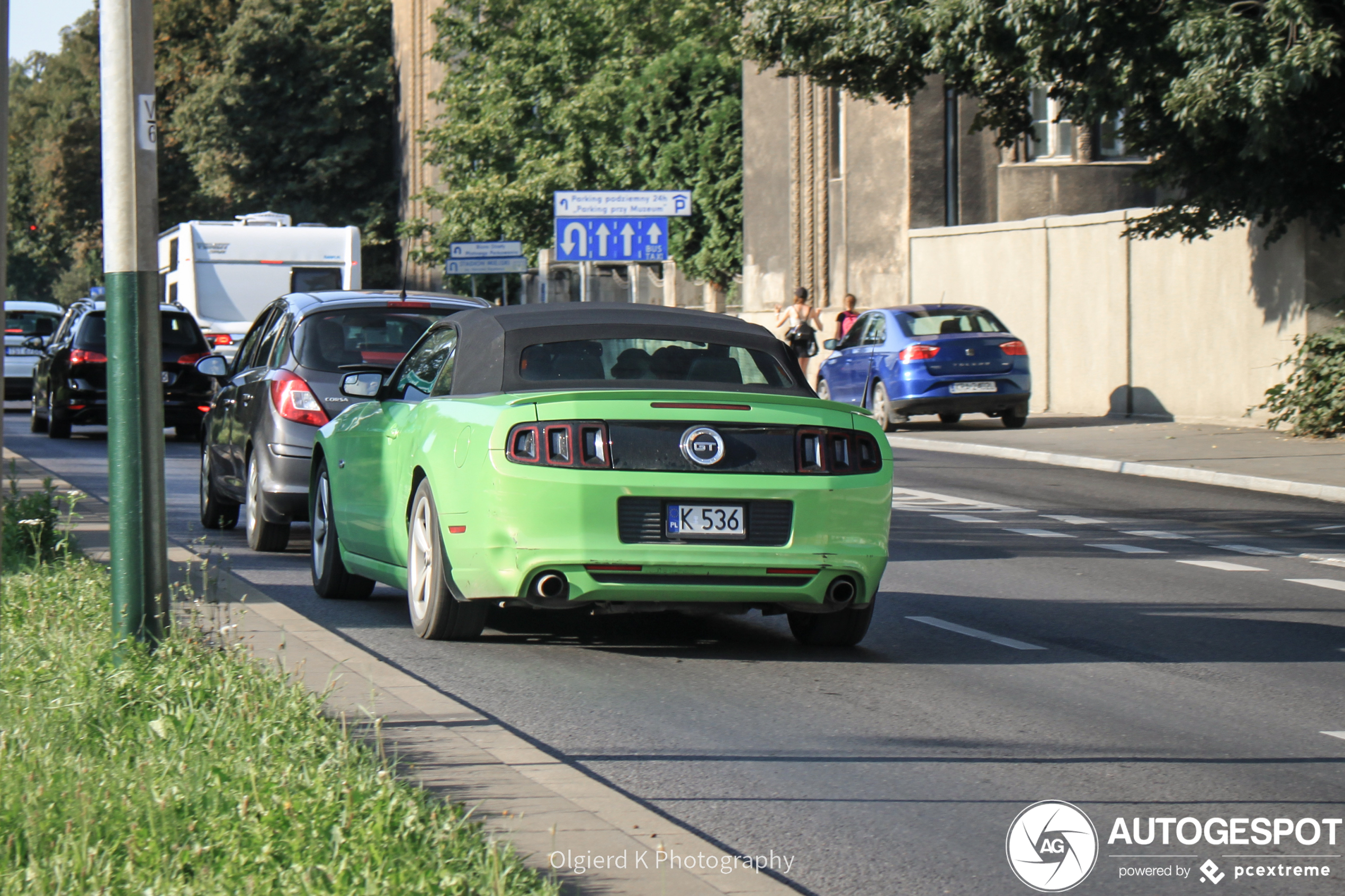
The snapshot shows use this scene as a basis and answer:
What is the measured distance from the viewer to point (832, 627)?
28.0ft

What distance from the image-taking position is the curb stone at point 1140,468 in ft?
54.3

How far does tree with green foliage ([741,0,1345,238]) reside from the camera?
17578 millimetres

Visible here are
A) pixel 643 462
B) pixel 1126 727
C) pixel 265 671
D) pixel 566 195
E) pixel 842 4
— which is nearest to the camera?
pixel 265 671

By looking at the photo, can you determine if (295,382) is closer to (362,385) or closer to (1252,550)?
(362,385)

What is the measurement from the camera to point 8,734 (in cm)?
546

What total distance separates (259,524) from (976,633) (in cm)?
500

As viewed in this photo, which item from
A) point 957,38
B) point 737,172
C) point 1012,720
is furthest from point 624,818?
point 737,172

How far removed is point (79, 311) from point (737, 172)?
74.3ft

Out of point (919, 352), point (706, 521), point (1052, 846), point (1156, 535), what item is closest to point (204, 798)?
point (1052, 846)

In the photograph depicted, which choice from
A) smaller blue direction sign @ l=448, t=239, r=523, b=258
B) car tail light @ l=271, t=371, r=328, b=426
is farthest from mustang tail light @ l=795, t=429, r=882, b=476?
smaller blue direction sign @ l=448, t=239, r=523, b=258

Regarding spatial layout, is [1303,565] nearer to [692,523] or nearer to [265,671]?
[692,523]

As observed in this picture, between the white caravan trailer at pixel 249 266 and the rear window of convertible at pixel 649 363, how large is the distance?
81.7 feet

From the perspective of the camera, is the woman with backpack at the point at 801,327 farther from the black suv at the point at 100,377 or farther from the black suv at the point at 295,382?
the black suv at the point at 295,382

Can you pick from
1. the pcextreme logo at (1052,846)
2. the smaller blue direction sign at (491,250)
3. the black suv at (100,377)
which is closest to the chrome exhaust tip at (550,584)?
the pcextreme logo at (1052,846)
